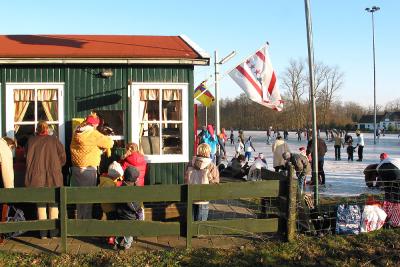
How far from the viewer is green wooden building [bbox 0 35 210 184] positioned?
7.96 metres

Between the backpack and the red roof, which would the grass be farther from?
the red roof

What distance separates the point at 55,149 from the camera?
6602mm

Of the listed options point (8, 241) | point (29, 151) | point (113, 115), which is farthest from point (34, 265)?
point (113, 115)

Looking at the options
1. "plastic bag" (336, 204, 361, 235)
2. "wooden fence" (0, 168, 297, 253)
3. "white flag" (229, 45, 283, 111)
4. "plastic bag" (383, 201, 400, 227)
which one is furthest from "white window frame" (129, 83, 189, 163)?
"plastic bag" (383, 201, 400, 227)

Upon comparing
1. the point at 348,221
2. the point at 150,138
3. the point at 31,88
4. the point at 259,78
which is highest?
the point at 259,78

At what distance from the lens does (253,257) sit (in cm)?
589

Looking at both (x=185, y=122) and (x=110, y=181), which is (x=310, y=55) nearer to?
(x=185, y=122)

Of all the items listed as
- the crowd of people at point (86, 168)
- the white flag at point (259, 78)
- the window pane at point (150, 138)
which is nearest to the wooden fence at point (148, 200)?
the crowd of people at point (86, 168)

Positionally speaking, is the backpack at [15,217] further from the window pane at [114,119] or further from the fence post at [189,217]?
the fence post at [189,217]

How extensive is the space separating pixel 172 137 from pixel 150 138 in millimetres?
423

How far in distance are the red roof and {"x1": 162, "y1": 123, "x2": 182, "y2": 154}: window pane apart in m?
1.33

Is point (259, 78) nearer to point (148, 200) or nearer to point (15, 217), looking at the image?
point (148, 200)

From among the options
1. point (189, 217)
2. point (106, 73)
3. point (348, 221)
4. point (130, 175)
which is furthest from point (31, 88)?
point (348, 221)

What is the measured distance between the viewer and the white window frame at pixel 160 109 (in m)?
8.21
